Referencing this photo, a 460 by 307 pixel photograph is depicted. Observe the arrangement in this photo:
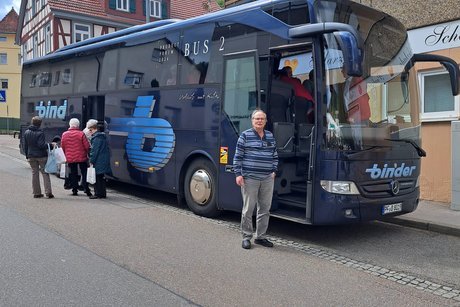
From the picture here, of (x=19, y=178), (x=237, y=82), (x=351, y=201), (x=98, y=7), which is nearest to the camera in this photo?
(x=351, y=201)

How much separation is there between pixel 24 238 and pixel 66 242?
0.64 metres

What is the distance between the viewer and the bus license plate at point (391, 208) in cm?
626

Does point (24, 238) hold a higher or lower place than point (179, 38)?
lower

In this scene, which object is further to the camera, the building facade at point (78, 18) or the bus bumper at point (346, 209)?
the building facade at point (78, 18)

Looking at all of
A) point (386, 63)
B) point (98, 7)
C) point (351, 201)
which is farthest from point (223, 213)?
point (98, 7)

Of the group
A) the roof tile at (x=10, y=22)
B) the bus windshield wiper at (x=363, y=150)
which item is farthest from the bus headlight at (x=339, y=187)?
the roof tile at (x=10, y=22)

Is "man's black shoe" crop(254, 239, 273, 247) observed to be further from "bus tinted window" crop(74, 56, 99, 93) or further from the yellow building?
the yellow building

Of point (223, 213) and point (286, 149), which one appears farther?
point (223, 213)

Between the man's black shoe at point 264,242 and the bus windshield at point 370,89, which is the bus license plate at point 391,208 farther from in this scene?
the man's black shoe at point 264,242

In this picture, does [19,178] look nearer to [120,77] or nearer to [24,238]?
[120,77]

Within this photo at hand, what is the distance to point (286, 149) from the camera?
6.70 meters

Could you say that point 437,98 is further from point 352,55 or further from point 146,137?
point 146,137

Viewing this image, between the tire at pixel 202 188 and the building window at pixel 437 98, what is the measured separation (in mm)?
5044

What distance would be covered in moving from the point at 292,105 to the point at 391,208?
6.75 ft
